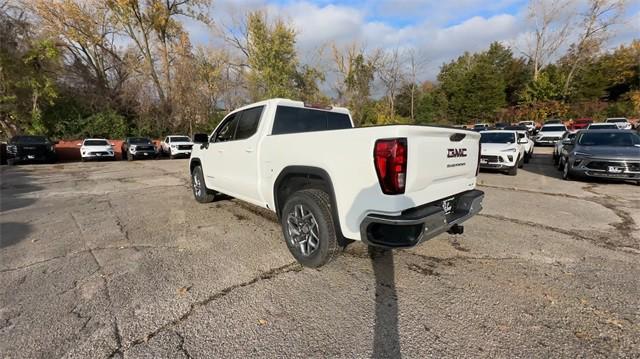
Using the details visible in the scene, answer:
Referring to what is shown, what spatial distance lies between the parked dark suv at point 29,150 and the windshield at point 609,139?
23419mm

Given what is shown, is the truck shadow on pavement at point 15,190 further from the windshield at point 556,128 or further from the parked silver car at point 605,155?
the windshield at point 556,128

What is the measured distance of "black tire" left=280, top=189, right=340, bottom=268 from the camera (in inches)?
121

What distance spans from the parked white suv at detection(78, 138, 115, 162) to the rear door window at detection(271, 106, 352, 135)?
1777 cm

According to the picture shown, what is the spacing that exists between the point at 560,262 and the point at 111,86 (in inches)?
1345

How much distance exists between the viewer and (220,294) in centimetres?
288

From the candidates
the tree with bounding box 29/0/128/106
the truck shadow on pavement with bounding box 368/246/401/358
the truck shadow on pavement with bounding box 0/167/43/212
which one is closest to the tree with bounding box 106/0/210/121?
the tree with bounding box 29/0/128/106

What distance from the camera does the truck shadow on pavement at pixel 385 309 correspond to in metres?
2.17

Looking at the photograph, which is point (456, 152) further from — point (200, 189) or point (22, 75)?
point (22, 75)

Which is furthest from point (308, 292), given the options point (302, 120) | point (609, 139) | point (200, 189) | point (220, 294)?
point (609, 139)

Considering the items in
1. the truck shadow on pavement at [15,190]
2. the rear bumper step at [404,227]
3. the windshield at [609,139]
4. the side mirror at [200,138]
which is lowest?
the truck shadow on pavement at [15,190]

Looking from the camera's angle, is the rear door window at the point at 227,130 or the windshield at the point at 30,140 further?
the windshield at the point at 30,140

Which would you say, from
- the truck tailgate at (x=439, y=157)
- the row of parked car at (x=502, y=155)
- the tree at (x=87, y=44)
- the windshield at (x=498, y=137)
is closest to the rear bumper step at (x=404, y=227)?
the truck tailgate at (x=439, y=157)

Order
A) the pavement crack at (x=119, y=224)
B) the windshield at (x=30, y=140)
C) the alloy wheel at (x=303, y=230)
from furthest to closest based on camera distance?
the windshield at (x=30, y=140)
the pavement crack at (x=119, y=224)
the alloy wheel at (x=303, y=230)

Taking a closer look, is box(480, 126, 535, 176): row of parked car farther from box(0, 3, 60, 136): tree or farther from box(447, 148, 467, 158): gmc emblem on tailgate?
box(0, 3, 60, 136): tree
